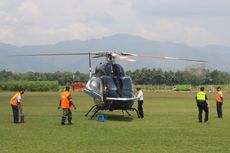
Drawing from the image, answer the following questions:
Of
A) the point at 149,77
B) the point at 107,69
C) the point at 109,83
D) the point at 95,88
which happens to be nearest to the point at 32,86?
the point at 149,77

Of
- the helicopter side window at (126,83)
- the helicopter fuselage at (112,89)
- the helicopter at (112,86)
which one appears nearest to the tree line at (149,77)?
the helicopter at (112,86)

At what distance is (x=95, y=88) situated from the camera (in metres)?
27.3

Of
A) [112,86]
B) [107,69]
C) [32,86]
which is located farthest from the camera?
[32,86]

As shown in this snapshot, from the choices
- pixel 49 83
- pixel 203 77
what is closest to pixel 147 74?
pixel 203 77

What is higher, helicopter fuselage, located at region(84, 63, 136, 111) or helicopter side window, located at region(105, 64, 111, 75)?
helicopter side window, located at region(105, 64, 111, 75)

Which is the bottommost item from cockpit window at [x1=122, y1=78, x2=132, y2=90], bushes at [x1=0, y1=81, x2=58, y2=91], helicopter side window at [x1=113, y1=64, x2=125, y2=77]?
bushes at [x1=0, y1=81, x2=58, y2=91]

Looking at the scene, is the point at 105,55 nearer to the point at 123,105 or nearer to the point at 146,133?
the point at 123,105

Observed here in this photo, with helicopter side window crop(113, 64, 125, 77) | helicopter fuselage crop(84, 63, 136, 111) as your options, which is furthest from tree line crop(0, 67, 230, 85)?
helicopter side window crop(113, 64, 125, 77)

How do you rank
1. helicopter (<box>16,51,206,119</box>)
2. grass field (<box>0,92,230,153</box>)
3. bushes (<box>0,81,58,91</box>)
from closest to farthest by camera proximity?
grass field (<box>0,92,230,153</box>) < helicopter (<box>16,51,206,119</box>) < bushes (<box>0,81,58,91</box>)

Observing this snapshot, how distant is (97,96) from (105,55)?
2.85m

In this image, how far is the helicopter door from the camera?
26494 mm

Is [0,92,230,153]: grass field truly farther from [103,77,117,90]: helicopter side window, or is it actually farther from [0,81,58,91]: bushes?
[0,81,58,91]: bushes

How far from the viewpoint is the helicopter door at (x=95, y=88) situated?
2649 cm

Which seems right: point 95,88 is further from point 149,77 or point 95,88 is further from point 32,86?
point 149,77
